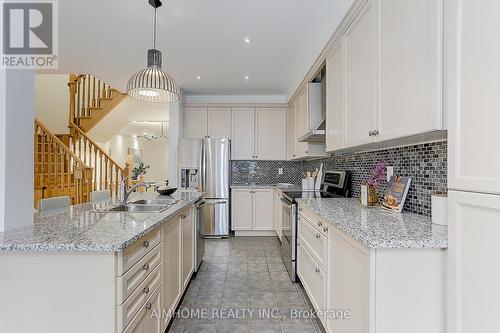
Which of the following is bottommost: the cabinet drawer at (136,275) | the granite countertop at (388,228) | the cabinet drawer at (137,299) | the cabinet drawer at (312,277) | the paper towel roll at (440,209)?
the cabinet drawer at (312,277)

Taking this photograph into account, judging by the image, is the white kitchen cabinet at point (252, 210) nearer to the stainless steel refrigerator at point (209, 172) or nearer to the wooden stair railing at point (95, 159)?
the stainless steel refrigerator at point (209, 172)

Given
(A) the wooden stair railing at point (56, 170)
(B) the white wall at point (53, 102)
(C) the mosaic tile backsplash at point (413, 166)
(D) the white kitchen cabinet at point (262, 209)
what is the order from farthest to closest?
(B) the white wall at point (53, 102), (D) the white kitchen cabinet at point (262, 209), (A) the wooden stair railing at point (56, 170), (C) the mosaic tile backsplash at point (413, 166)

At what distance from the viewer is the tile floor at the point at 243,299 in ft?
6.91

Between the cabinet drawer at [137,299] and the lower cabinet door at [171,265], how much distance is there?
18 centimetres

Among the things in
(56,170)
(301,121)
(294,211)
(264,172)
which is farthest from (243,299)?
(56,170)

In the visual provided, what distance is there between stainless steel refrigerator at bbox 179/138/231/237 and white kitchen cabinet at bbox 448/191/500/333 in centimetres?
386

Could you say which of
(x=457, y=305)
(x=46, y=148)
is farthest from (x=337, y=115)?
(x=46, y=148)

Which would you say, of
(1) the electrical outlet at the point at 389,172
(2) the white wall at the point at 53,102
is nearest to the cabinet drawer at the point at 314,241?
(1) the electrical outlet at the point at 389,172

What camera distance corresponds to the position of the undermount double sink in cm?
220

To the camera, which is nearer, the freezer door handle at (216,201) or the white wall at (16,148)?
the white wall at (16,148)

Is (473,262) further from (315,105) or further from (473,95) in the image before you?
(315,105)

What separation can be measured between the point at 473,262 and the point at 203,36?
3.06m

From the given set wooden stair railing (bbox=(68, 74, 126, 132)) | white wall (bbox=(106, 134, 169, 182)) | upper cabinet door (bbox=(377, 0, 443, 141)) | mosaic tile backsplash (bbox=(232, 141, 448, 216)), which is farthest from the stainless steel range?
white wall (bbox=(106, 134, 169, 182))

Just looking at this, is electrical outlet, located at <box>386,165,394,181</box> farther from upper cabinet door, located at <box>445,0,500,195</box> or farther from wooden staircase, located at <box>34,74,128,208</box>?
wooden staircase, located at <box>34,74,128,208</box>
